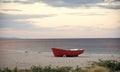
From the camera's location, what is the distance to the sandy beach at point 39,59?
313cm

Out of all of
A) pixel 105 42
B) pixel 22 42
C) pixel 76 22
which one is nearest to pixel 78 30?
pixel 76 22

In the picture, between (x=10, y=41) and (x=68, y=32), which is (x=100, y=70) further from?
(x=10, y=41)

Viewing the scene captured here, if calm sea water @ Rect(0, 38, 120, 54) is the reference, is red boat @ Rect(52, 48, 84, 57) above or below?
below

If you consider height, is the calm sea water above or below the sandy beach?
above

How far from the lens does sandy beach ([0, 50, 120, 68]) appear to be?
123 inches

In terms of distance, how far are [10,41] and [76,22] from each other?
0.75 metres

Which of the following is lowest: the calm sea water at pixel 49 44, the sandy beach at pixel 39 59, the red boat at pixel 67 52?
the sandy beach at pixel 39 59

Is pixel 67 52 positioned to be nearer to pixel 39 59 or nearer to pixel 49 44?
pixel 49 44

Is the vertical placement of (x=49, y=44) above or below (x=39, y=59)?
above

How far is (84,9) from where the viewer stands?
316cm

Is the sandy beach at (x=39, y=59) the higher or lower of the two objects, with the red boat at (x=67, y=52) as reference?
lower

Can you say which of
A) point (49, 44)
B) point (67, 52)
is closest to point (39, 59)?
point (49, 44)

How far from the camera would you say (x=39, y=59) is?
3162 millimetres

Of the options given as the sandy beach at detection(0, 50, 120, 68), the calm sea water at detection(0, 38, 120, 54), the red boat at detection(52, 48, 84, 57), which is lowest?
the sandy beach at detection(0, 50, 120, 68)
